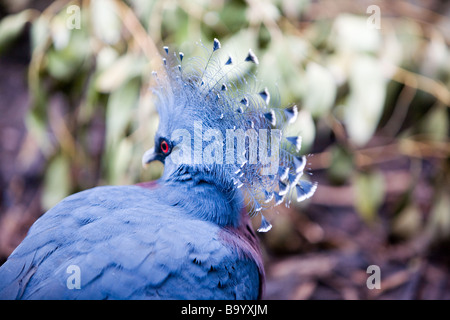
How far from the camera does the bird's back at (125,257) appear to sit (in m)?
0.98

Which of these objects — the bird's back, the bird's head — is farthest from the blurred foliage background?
the bird's back

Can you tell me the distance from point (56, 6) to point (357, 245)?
7.25 feet

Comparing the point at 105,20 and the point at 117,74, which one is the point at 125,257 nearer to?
the point at 117,74

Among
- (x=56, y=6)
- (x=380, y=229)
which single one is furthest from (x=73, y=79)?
(x=380, y=229)

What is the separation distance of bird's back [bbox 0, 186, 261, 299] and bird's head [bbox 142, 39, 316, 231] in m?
0.14

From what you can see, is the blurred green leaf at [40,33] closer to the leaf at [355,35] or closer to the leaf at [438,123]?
the leaf at [355,35]

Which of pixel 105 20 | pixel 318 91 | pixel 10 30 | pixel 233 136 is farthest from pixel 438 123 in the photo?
pixel 10 30

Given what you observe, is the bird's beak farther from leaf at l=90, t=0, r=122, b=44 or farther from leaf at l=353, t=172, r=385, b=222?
leaf at l=353, t=172, r=385, b=222

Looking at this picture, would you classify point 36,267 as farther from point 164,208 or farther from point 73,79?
point 73,79

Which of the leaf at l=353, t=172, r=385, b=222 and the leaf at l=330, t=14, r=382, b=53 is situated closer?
the leaf at l=330, t=14, r=382, b=53

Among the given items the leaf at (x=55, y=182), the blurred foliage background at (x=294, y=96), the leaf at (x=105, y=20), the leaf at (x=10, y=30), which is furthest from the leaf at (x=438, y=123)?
the leaf at (x=10, y=30)

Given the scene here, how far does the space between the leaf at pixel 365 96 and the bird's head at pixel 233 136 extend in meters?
0.72

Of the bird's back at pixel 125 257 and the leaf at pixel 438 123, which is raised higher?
the leaf at pixel 438 123

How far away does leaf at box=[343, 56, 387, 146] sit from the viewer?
1771 mm
